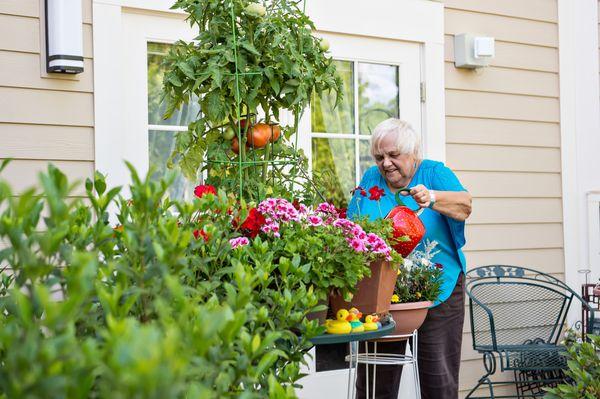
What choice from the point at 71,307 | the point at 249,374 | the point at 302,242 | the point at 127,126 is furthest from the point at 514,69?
the point at 71,307

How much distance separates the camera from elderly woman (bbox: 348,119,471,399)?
9.80ft

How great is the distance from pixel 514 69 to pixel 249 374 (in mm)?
3611

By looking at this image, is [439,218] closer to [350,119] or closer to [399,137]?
[399,137]

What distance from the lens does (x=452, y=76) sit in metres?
4.29

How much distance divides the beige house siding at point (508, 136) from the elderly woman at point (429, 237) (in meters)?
1.23

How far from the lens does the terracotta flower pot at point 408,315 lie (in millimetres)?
2646

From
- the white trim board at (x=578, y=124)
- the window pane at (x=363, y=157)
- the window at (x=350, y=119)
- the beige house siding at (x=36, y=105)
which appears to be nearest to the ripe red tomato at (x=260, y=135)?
the beige house siding at (x=36, y=105)

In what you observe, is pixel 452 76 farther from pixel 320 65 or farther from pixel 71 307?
pixel 71 307

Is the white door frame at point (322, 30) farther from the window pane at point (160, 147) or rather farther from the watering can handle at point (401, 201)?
the watering can handle at point (401, 201)

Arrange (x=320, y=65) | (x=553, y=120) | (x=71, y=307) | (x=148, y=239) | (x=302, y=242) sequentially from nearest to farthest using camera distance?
1. (x=71, y=307)
2. (x=148, y=239)
3. (x=302, y=242)
4. (x=320, y=65)
5. (x=553, y=120)

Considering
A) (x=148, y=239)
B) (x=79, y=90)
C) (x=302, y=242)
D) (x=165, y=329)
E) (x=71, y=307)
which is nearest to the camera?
(x=71, y=307)

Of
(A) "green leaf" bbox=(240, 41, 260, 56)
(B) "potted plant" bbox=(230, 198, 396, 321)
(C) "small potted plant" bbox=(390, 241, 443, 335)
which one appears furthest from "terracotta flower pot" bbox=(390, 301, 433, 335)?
(A) "green leaf" bbox=(240, 41, 260, 56)

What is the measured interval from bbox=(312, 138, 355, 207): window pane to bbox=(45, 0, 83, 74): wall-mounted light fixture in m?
1.27

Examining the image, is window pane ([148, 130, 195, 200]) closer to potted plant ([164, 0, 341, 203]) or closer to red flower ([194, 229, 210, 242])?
potted plant ([164, 0, 341, 203])
